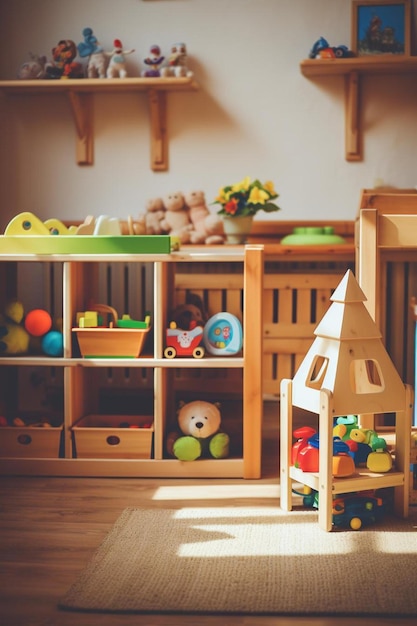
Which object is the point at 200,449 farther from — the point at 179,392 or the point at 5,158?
the point at 5,158

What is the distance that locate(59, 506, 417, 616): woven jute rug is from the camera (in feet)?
4.89

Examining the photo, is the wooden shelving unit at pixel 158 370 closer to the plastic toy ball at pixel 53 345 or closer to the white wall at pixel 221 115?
the plastic toy ball at pixel 53 345

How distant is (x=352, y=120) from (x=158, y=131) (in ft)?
2.85

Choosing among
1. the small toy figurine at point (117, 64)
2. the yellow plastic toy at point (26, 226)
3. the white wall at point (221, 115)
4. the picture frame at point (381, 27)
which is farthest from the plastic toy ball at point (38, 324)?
the picture frame at point (381, 27)

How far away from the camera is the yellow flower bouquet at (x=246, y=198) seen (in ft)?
10.5

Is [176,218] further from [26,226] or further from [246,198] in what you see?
[26,226]

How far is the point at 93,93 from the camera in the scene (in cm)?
354

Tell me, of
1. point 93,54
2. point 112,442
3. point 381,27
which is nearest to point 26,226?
point 112,442

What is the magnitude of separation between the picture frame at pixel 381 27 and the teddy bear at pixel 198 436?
1.85 meters

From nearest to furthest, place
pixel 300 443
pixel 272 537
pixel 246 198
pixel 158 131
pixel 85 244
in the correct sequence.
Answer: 1. pixel 272 537
2. pixel 300 443
3. pixel 85 244
4. pixel 246 198
5. pixel 158 131

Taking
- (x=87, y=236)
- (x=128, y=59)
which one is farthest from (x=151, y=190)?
(x=87, y=236)

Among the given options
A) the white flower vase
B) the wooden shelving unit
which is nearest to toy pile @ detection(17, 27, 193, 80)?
the white flower vase

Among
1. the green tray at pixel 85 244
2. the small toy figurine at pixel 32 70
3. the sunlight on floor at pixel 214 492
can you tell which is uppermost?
the small toy figurine at pixel 32 70

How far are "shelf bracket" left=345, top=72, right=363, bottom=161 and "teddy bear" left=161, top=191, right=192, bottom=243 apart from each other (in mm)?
775
